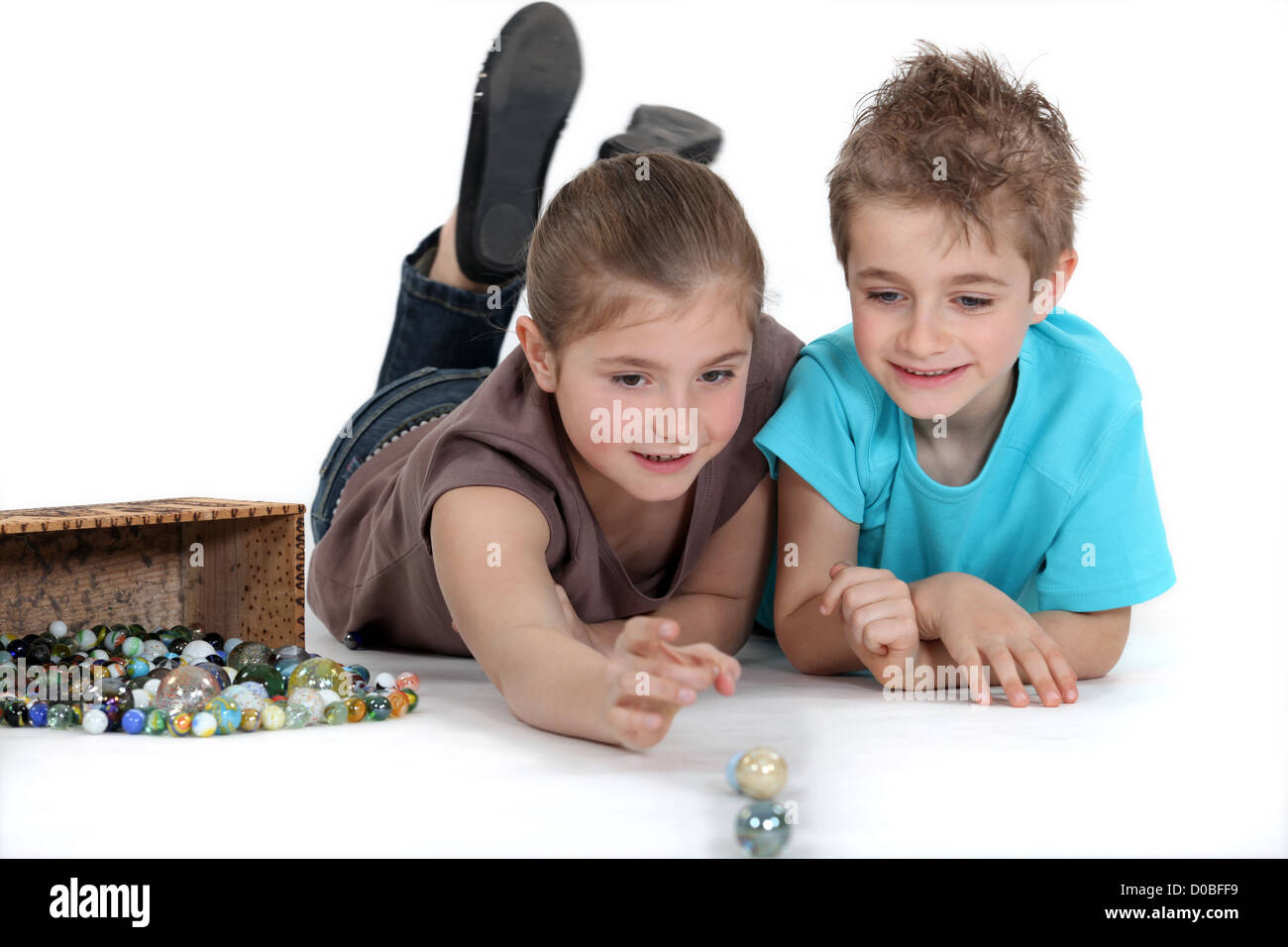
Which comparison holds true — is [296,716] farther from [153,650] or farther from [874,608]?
[874,608]

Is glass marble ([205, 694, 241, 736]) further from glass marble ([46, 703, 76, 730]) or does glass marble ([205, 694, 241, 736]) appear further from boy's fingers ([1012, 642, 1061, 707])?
boy's fingers ([1012, 642, 1061, 707])

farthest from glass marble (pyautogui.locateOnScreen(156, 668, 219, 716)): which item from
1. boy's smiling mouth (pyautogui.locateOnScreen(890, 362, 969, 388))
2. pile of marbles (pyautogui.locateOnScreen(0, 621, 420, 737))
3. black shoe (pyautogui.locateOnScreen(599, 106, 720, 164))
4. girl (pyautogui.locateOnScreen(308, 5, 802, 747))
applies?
black shoe (pyautogui.locateOnScreen(599, 106, 720, 164))

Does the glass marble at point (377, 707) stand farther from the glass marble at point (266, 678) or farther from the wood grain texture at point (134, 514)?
the wood grain texture at point (134, 514)

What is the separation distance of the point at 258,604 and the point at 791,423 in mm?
632

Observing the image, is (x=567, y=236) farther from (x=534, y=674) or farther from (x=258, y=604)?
(x=258, y=604)

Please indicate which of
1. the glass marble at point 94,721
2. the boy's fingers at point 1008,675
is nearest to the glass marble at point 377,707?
the glass marble at point 94,721

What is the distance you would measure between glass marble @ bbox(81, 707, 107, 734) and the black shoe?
1.03m

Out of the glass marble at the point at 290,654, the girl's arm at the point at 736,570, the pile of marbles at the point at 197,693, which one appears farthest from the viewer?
the girl's arm at the point at 736,570

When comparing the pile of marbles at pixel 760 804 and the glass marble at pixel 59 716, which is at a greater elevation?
the pile of marbles at pixel 760 804

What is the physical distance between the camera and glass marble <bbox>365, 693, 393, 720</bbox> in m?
1.10

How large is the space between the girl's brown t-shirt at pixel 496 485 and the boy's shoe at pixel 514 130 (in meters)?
0.35

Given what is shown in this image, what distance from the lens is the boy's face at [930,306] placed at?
117 centimetres

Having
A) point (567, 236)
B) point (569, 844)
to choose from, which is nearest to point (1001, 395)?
point (567, 236)

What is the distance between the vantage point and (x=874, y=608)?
3.70 feet
